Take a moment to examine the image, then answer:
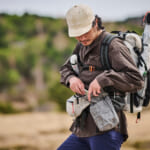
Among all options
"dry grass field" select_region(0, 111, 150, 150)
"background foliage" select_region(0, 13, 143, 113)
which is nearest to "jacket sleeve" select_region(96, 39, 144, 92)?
"dry grass field" select_region(0, 111, 150, 150)

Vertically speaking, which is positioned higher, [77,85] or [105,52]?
[105,52]

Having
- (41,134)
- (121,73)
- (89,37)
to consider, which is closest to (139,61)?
→ (121,73)

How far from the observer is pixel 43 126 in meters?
8.77

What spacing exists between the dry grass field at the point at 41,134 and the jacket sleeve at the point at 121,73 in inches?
183

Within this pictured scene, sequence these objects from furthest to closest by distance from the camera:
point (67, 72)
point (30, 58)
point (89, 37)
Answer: point (30, 58) < point (67, 72) < point (89, 37)

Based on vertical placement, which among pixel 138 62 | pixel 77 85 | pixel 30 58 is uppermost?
pixel 138 62

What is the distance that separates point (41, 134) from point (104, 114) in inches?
247

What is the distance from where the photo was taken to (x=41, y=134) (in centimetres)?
769

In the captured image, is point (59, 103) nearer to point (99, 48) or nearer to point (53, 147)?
point (53, 147)

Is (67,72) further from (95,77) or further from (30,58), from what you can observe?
(30,58)

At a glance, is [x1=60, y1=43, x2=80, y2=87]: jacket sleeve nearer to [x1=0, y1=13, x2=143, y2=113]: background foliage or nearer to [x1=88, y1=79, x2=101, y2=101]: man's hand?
[x1=88, y1=79, x2=101, y2=101]: man's hand

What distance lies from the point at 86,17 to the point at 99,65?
0.96 feet

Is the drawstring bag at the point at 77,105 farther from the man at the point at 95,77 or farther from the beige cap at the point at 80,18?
the beige cap at the point at 80,18

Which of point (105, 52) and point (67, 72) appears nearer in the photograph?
point (105, 52)
